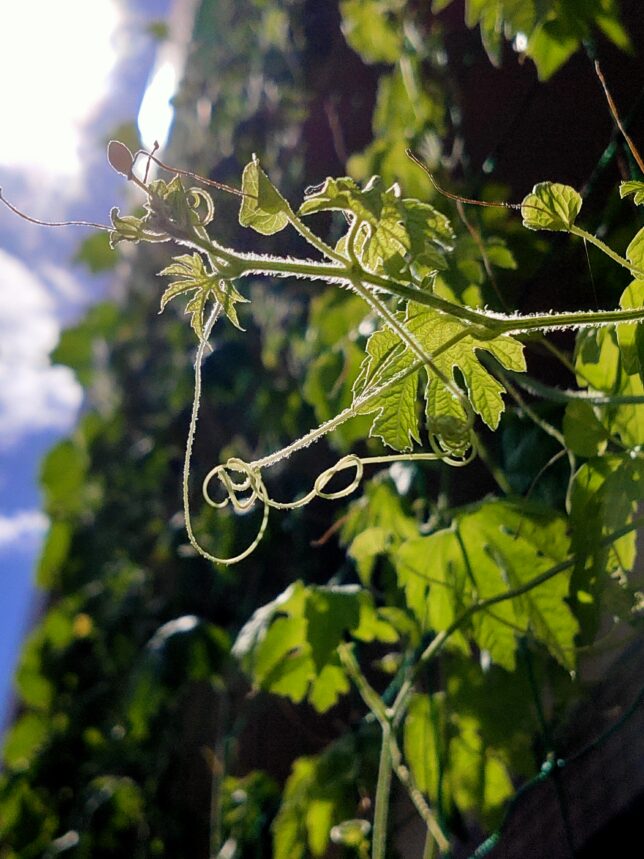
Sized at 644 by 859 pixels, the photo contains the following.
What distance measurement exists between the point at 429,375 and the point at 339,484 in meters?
1.31

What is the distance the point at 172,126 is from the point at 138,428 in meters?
1.55

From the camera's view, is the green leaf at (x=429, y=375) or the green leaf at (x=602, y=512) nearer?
the green leaf at (x=429, y=375)

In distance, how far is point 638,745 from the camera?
2.38ft

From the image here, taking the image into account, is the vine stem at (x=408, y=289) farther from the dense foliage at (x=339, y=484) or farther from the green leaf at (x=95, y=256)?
the green leaf at (x=95, y=256)

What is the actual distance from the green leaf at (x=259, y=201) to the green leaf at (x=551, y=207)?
0.15 m

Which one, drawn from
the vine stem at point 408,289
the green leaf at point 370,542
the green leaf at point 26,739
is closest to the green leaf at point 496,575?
the green leaf at point 370,542

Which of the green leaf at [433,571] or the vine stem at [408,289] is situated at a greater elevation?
the vine stem at [408,289]

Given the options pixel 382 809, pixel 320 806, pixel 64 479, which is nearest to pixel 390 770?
pixel 382 809

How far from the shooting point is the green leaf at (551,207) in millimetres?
Result: 503

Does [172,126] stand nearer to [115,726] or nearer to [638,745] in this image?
[115,726]

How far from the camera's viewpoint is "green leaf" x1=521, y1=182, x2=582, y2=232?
503 mm

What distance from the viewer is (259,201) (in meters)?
0.50

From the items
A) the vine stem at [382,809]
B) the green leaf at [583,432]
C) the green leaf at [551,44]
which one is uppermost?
the green leaf at [551,44]

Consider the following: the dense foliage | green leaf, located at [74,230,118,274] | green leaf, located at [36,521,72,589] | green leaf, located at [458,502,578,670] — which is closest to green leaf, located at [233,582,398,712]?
the dense foliage
